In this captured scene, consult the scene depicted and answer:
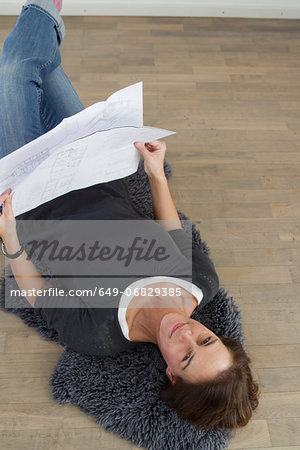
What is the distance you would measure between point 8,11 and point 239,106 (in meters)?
1.20

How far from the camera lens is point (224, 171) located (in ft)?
5.44

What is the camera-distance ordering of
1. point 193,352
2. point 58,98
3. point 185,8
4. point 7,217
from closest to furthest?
point 193,352
point 7,217
point 58,98
point 185,8

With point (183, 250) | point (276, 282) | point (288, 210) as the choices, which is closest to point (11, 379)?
point (183, 250)

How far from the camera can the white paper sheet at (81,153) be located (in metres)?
0.92

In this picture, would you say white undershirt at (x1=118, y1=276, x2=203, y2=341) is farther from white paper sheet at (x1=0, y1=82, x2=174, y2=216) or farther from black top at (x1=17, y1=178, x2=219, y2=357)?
white paper sheet at (x1=0, y1=82, x2=174, y2=216)

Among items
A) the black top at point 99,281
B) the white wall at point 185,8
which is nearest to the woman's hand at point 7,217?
the black top at point 99,281

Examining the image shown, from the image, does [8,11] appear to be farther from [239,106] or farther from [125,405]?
[125,405]

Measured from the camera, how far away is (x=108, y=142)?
994 millimetres

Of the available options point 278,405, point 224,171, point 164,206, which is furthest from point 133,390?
point 224,171

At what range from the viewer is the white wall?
2129 mm

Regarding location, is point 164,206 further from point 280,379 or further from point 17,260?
point 280,379

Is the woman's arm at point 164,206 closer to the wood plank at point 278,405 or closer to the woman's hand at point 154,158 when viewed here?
the woman's hand at point 154,158

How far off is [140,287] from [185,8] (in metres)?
1.66

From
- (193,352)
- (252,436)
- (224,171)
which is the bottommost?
(252,436)
